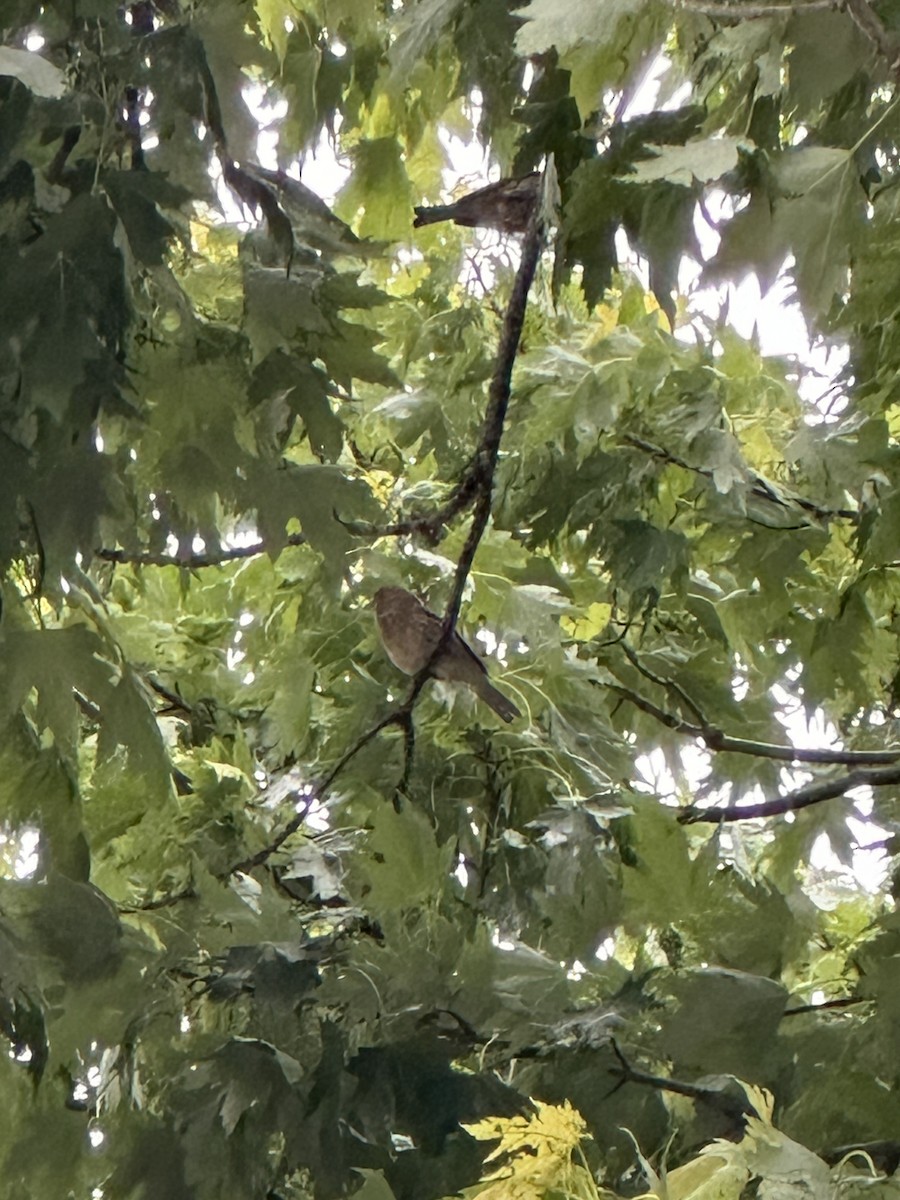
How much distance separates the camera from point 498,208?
1.12 m

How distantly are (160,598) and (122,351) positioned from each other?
1.09 m

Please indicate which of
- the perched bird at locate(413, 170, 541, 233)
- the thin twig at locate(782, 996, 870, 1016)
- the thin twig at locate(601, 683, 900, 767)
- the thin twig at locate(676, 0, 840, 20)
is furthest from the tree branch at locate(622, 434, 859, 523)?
the thin twig at locate(676, 0, 840, 20)

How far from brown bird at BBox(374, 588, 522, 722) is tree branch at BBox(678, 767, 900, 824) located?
226 mm

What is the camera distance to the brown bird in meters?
1.25

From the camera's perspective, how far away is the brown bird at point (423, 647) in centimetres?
125

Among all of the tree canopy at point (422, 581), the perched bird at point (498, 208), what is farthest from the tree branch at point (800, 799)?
the perched bird at point (498, 208)

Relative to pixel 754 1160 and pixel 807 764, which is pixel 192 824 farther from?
pixel 754 1160

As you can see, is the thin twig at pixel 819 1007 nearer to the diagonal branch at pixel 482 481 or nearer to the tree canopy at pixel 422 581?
the tree canopy at pixel 422 581

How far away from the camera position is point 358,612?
150cm

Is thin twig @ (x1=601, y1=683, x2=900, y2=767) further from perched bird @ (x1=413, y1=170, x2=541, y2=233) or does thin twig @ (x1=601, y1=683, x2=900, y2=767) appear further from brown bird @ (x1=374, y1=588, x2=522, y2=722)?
perched bird @ (x1=413, y1=170, x2=541, y2=233)

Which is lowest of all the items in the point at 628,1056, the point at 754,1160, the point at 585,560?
the point at 754,1160

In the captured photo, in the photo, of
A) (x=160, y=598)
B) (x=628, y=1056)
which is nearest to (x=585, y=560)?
(x=160, y=598)

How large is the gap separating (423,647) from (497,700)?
10cm

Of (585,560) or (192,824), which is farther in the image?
(585,560)
